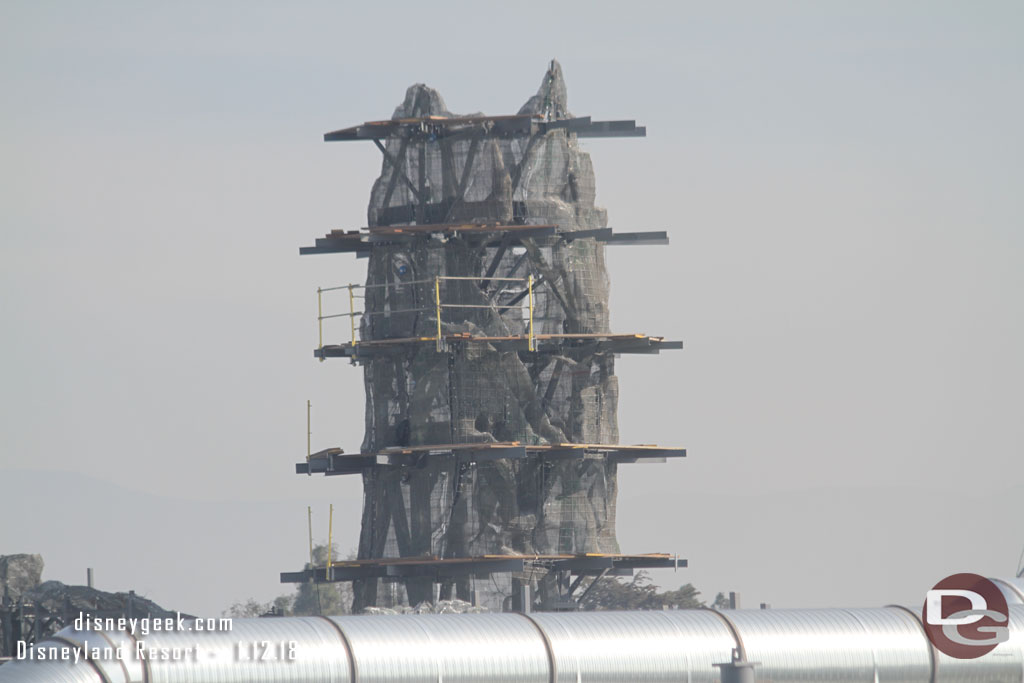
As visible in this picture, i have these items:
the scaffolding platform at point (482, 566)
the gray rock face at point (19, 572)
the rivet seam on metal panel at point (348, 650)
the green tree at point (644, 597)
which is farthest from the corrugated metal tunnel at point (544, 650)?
the green tree at point (644, 597)

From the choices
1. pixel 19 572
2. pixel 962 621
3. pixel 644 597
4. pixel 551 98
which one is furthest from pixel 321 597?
pixel 962 621

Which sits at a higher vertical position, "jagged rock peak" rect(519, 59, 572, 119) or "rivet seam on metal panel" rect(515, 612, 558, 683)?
"jagged rock peak" rect(519, 59, 572, 119)

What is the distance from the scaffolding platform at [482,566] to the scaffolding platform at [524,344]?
16.4 ft

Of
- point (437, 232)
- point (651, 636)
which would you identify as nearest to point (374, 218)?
point (437, 232)

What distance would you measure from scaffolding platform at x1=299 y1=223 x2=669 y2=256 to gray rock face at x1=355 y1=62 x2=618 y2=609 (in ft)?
0.64

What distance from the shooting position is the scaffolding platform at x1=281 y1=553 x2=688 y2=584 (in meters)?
52.2

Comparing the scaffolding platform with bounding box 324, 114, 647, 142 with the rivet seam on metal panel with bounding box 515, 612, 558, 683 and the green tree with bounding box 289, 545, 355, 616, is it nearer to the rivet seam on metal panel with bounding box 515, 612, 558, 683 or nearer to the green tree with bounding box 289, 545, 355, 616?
the rivet seam on metal panel with bounding box 515, 612, 558, 683

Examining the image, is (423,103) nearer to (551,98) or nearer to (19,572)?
(551,98)

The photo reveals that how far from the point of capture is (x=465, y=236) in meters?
54.9

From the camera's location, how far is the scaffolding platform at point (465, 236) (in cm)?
5447

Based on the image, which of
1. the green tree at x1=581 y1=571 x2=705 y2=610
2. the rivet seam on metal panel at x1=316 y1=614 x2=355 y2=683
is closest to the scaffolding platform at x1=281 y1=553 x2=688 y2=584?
the rivet seam on metal panel at x1=316 y1=614 x2=355 y2=683

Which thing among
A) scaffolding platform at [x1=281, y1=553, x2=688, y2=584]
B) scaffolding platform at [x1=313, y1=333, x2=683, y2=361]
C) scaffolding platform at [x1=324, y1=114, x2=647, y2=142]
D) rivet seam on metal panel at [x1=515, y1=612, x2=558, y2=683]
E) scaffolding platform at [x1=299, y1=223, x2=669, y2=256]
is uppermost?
scaffolding platform at [x1=324, y1=114, x2=647, y2=142]

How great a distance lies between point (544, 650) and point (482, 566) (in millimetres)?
15204

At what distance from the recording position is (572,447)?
177 feet
